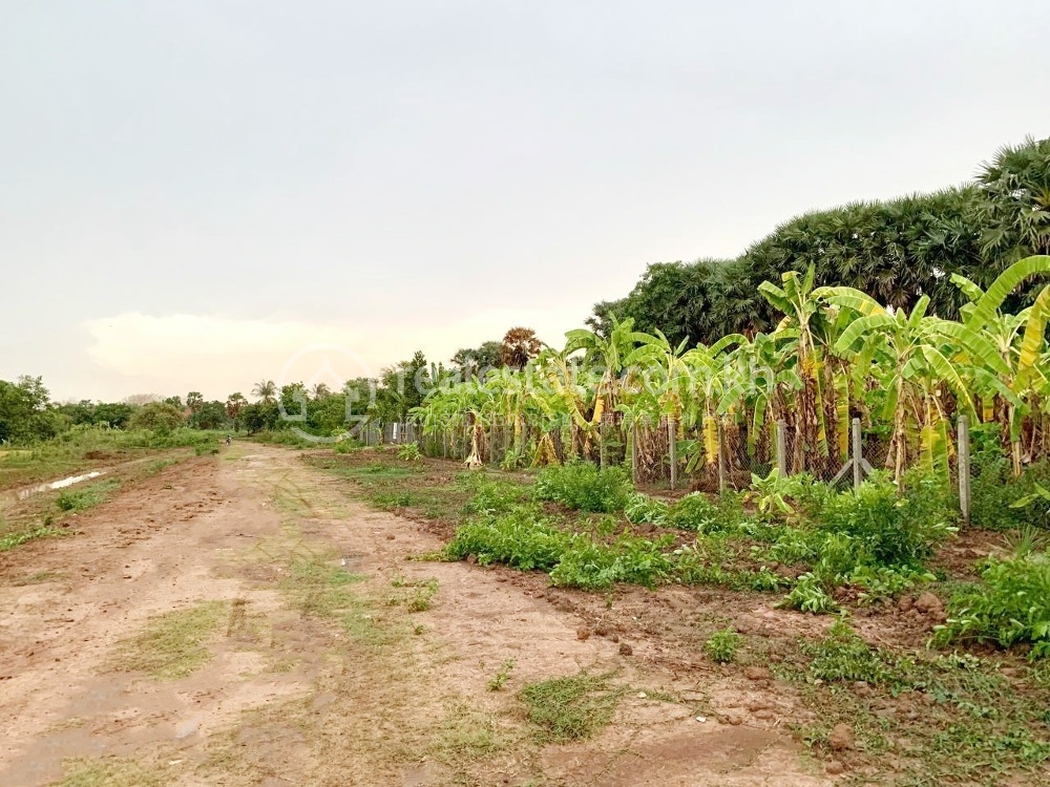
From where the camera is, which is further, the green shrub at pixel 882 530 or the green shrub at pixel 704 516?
the green shrub at pixel 704 516

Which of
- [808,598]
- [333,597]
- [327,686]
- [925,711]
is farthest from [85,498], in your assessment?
[925,711]

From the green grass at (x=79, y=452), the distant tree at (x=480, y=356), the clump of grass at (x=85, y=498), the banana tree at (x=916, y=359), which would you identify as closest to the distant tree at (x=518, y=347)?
the distant tree at (x=480, y=356)

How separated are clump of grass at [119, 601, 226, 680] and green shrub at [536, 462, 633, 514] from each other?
256 inches

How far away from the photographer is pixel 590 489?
39.6ft

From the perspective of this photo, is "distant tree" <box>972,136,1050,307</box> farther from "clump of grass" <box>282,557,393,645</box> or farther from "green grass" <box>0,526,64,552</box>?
"green grass" <box>0,526,64,552</box>

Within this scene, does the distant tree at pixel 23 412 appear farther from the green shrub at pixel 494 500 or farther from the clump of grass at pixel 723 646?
the clump of grass at pixel 723 646

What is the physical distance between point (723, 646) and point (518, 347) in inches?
1830

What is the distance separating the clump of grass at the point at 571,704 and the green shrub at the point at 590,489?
7.12 meters

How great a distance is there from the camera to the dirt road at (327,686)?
3.64m

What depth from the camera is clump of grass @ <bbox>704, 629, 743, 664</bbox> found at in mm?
5098

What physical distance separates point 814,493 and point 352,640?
19.2ft

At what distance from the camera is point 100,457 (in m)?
43.3

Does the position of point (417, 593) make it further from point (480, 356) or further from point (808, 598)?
point (480, 356)

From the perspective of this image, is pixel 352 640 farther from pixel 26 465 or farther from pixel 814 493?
pixel 26 465
